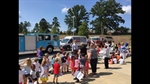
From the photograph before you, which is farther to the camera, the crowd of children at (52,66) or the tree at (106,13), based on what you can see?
the tree at (106,13)

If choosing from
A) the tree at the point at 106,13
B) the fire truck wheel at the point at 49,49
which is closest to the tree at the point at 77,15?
the tree at the point at 106,13

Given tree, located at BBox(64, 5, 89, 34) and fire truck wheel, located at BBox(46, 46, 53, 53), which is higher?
tree, located at BBox(64, 5, 89, 34)

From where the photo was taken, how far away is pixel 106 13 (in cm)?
8350

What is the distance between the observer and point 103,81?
8.77 meters

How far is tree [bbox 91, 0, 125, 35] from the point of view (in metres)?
83.2

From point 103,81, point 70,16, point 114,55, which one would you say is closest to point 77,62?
point 103,81

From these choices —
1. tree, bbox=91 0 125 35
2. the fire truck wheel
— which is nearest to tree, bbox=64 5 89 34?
tree, bbox=91 0 125 35

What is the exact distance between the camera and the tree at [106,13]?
8325 centimetres

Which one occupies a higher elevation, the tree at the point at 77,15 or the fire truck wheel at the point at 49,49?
the tree at the point at 77,15

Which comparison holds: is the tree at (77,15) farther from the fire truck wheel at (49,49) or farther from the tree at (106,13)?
the fire truck wheel at (49,49)

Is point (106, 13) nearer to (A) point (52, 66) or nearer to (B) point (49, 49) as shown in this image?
(B) point (49, 49)

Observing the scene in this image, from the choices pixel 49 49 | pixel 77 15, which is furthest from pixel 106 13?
pixel 49 49

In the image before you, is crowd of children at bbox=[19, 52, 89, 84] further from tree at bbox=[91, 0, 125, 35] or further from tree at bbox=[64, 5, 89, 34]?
tree at bbox=[64, 5, 89, 34]
